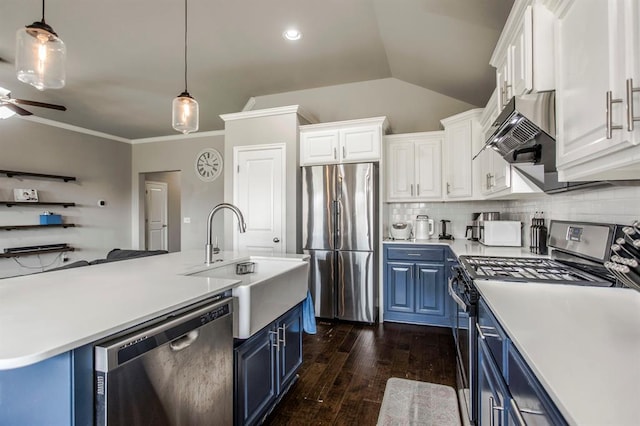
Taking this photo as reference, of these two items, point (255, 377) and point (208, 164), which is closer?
point (255, 377)

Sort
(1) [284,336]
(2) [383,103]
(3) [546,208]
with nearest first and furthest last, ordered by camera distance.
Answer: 1. (1) [284,336]
2. (3) [546,208]
3. (2) [383,103]

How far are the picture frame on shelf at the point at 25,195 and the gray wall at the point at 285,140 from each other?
319cm

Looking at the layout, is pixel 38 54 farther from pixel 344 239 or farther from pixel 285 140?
pixel 344 239

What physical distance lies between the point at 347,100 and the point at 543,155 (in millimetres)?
3034

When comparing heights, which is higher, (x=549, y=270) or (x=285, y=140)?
(x=285, y=140)

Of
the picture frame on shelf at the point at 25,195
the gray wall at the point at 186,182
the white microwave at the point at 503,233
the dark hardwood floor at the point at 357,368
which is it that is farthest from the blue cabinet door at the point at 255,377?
the picture frame on shelf at the point at 25,195

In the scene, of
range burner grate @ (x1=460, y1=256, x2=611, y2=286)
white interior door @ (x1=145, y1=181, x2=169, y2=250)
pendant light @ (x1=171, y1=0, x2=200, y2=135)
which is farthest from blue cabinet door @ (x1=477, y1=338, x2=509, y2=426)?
white interior door @ (x1=145, y1=181, x2=169, y2=250)

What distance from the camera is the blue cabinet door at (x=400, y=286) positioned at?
11.4 feet

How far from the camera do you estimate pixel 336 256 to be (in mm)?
3648

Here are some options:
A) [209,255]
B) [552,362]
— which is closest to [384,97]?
[209,255]

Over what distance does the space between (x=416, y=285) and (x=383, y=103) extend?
2.47 m

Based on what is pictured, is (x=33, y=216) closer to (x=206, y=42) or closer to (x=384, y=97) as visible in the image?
(x=206, y=42)

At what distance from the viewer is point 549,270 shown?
175 centimetres

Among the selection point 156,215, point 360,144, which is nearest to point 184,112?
point 360,144
